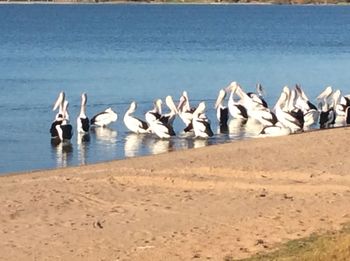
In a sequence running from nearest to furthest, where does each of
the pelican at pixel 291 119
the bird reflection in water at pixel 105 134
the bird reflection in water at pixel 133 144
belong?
1. the bird reflection in water at pixel 133 144
2. the bird reflection in water at pixel 105 134
3. the pelican at pixel 291 119

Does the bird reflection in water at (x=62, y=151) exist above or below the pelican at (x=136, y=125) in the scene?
below

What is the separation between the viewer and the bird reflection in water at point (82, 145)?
62.4ft

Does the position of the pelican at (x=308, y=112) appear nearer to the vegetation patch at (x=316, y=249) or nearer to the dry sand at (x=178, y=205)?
the dry sand at (x=178, y=205)

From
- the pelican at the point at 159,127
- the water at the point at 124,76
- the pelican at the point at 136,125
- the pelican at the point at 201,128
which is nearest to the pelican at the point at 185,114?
the water at the point at 124,76

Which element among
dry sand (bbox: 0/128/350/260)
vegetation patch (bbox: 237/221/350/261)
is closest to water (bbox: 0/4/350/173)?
dry sand (bbox: 0/128/350/260)

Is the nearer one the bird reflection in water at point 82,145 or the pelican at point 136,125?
the bird reflection in water at point 82,145

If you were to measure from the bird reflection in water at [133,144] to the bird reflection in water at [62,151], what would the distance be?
3.59 ft

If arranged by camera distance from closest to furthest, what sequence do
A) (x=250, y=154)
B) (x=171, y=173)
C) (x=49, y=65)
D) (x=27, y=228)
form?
(x=27, y=228), (x=171, y=173), (x=250, y=154), (x=49, y=65)

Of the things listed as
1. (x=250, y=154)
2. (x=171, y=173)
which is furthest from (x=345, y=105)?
(x=171, y=173)

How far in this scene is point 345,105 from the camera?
81.2ft

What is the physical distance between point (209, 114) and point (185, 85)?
8.20 m

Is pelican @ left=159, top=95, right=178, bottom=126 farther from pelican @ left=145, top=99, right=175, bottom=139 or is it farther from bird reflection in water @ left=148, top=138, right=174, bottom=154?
bird reflection in water @ left=148, top=138, right=174, bottom=154

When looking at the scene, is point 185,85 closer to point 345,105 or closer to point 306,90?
→ point 306,90

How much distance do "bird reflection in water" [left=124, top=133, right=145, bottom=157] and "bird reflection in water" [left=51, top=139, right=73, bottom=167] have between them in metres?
1.09
